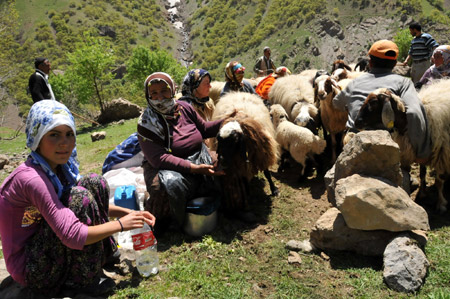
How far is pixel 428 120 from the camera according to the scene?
3.60 metres

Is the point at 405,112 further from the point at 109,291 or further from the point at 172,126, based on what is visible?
the point at 109,291

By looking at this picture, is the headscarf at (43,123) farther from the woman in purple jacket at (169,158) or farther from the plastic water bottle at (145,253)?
the woman in purple jacket at (169,158)

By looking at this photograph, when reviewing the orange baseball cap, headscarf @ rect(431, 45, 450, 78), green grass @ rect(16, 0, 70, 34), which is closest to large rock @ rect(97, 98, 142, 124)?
headscarf @ rect(431, 45, 450, 78)

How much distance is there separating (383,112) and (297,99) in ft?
8.79

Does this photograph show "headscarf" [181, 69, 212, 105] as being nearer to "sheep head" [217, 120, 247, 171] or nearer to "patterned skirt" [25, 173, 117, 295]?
"sheep head" [217, 120, 247, 171]

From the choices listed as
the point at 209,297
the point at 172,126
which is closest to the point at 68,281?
the point at 209,297

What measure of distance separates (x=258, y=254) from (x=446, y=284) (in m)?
1.65

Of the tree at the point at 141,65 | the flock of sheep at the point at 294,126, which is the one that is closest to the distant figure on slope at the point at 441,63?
the flock of sheep at the point at 294,126

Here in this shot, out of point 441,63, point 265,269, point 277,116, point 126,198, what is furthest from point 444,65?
point 126,198

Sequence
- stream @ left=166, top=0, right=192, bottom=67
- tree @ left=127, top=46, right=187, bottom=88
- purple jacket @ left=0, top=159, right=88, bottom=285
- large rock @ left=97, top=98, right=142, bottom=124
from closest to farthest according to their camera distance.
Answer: purple jacket @ left=0, top=159, right=88, bottom=285 < large rock @ left=97, top=98, right=142, bottom=124 < tree @ left=127, top=46, right=187, bottom=88 < stream @ left=166, top=0, right=192, bottom=67

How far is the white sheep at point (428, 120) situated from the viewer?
3.46 metres

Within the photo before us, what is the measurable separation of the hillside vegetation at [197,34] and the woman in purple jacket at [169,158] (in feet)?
79.6

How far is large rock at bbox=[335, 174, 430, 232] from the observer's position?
106 inches

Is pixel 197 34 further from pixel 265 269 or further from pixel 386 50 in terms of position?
pixel 265 269
